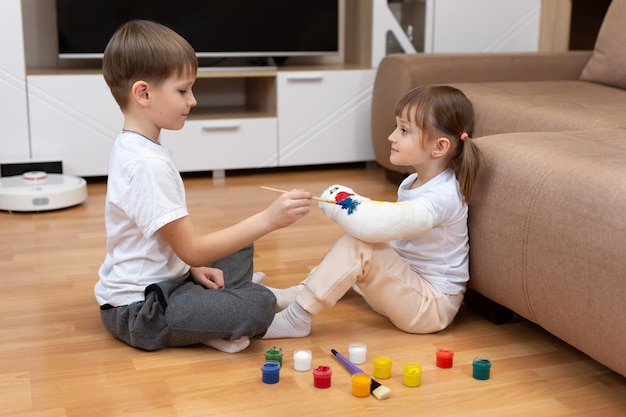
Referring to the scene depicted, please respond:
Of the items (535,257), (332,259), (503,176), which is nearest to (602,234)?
(535,257)

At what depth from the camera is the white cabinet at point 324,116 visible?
339 centimetres

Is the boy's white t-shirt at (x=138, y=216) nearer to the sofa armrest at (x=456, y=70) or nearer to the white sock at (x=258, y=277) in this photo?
the white sock at (x=258, y=277)

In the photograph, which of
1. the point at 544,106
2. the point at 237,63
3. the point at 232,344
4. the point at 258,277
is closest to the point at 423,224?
the point at 232,344

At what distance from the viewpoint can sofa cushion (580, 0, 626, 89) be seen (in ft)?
9.26

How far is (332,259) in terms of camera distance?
1755 millimetres

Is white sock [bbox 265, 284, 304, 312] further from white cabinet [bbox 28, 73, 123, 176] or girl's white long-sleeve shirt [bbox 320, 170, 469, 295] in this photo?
white cabinet [bbox 28, 73, 123, 176]

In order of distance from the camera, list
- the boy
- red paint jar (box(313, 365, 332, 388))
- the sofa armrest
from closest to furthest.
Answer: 1. red paint jar (box(313, 365, 332, 388))
2. the boy
3. the sofa armrest

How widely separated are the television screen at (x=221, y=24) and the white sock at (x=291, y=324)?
1.80 meters

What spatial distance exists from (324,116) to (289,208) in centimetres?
184

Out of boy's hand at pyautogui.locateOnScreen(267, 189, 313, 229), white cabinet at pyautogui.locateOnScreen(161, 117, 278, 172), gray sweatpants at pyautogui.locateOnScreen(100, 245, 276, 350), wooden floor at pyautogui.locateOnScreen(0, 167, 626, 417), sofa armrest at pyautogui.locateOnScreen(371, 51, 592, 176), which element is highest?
sofa armrest at pyautogui.locateOnScreen(371, 51, 592, 176)

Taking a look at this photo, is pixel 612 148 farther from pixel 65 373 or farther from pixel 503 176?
pixel 65 373

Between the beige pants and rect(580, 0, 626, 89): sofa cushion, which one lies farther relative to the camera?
rect(580, 0, 626, 89): sofa cushion

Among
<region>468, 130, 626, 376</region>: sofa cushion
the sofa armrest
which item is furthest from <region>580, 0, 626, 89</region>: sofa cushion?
<region>468, 130, 626, 376</region>: sofa cushion

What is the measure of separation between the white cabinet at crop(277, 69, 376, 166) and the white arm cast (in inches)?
67.2
